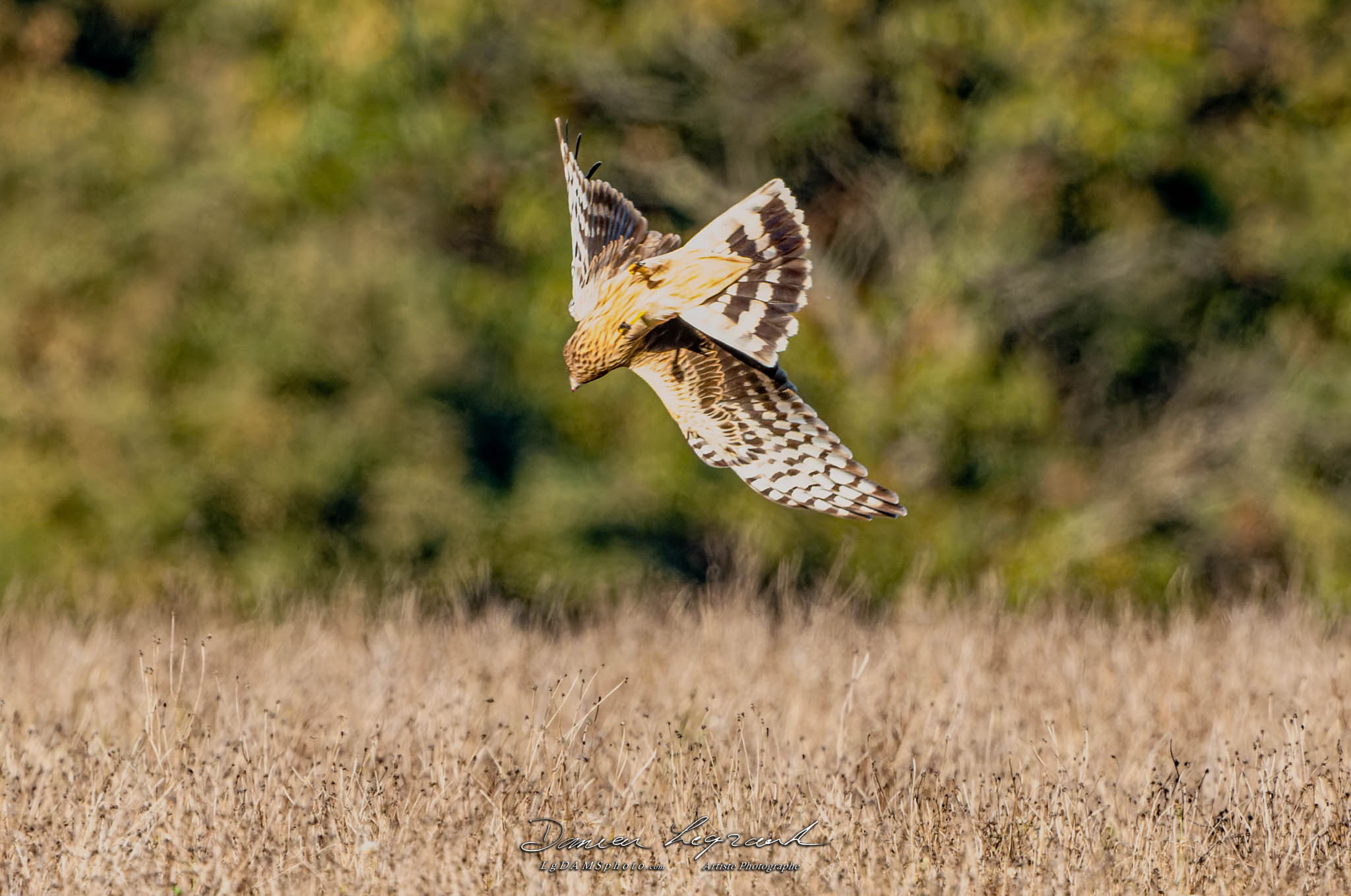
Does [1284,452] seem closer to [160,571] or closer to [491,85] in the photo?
[491,85]

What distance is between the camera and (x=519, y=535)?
13.3 m

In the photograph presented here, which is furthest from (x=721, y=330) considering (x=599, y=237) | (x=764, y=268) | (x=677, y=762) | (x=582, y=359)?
(x=677, y=762)

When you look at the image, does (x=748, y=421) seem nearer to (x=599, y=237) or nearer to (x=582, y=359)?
(x=582, y=359)

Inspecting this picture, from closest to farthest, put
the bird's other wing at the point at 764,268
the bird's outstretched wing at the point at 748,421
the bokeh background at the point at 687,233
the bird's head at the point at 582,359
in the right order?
1. the bird's other wing at the point at 764,268
2. the bird's head at the point at 582,359
3. the bird's outstretched wing at the point at 748,421
4. the bokeh background at the point at 687,233

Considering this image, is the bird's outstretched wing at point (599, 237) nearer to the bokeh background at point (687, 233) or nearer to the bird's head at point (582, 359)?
the bird's head at point (582, 359)

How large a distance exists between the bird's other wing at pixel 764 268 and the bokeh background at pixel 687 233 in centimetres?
725

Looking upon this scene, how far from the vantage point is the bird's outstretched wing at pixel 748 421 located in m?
5.79

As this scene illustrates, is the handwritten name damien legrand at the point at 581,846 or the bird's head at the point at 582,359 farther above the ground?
the bird's head at the point at 582,359

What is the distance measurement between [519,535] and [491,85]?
3885mm

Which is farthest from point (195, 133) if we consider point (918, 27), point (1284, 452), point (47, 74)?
point (1284, 452)

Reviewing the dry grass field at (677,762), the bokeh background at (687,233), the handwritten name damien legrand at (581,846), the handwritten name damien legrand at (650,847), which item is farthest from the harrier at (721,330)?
the bokeh background at (687,233)

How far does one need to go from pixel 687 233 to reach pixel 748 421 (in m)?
8.45

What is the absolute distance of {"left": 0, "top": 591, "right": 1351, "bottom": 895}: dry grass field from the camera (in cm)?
454

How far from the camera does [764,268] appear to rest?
5.29 m
